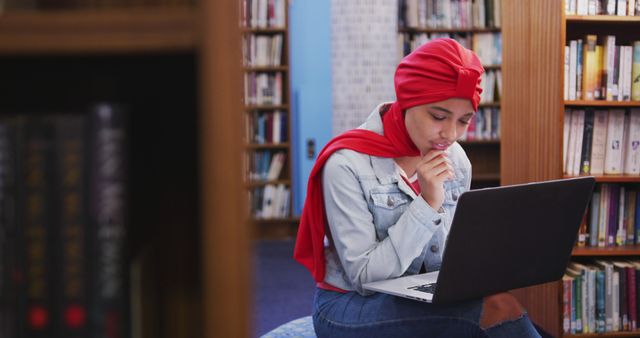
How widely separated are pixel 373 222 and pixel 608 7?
162 centimetres

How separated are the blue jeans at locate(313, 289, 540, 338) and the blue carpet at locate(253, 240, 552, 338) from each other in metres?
1.29

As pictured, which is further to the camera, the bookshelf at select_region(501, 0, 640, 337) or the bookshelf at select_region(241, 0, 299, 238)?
the bookshelf at select_region(241, 0, 299, 238)

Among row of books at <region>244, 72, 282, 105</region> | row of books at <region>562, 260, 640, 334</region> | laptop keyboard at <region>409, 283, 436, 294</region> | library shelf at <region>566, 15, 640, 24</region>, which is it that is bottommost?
row of books at <region>562, 260, 640, 334</region>

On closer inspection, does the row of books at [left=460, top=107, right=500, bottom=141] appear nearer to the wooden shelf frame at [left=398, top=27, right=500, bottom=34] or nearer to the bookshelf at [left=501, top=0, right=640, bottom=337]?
the wooden shelf frame at [left=398, top=27, right=500, bottom=34]

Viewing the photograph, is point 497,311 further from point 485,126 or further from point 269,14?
point 269,14

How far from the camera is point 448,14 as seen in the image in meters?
4.70

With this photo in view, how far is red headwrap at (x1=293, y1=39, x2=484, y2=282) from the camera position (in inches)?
60.9

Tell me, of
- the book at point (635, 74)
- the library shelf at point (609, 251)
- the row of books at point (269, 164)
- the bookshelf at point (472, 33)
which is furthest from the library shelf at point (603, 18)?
the row of books at point (269, 164)

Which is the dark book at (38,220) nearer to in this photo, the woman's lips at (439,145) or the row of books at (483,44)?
the woman's lips at (439,145)

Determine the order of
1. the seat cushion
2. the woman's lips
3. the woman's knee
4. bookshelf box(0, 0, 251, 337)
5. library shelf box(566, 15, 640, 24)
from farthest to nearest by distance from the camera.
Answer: library shelf box(566, 15, 640, 24) < the seat cushion < the woman's lips < the woman's knee < bookshelf box(0, 0, 251, 337)

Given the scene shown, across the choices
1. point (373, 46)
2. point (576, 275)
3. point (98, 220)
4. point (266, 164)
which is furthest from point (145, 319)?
point (266, 164)

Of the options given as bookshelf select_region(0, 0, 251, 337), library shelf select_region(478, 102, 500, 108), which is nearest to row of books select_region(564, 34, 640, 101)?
library shelf select_region(478, 102, 500, 108)

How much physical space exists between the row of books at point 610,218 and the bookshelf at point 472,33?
1.99 meters

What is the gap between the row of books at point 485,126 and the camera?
4.71m
